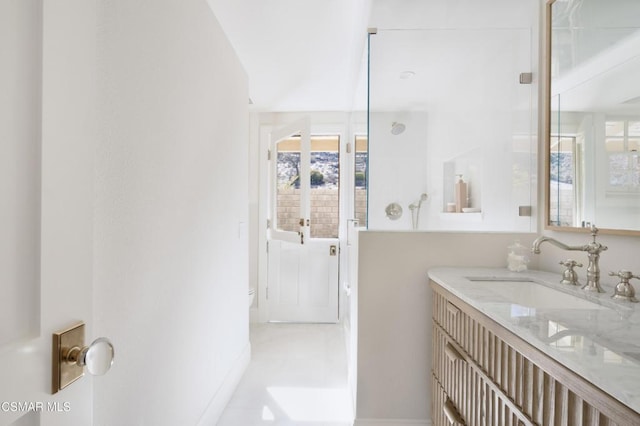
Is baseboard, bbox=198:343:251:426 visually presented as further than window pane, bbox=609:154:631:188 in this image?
Yes

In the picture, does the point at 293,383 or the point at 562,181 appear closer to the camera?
the point at 562,181

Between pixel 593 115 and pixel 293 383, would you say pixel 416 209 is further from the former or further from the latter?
pixel 293 383

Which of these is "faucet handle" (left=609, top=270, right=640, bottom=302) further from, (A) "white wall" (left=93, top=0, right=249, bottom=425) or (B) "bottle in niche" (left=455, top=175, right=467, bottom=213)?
(A) "white wall" (left=93, top=0, right=249, bottom=425)

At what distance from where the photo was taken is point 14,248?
17.3 inches

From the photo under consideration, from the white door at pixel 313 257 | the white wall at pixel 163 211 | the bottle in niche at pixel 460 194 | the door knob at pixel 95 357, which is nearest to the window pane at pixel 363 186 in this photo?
the bottle in niche at pixel 460 194

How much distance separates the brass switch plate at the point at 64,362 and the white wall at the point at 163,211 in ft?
1.32

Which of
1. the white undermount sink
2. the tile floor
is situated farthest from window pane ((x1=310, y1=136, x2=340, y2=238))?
the white undermount sink

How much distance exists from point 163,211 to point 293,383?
1.62m

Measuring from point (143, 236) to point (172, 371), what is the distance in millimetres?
602

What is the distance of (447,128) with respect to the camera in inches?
75.6

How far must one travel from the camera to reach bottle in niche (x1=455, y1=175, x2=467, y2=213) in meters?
1.88

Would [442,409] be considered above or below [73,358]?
below

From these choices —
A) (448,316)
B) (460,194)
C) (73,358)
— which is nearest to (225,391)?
(448,316)

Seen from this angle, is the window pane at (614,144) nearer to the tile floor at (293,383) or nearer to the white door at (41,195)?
the white door at (41,195)
